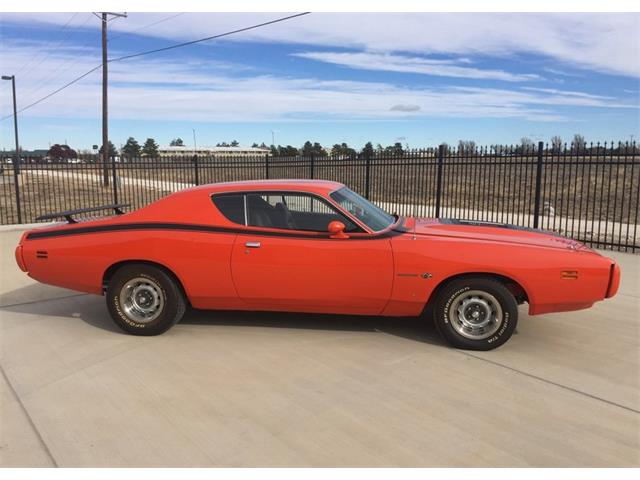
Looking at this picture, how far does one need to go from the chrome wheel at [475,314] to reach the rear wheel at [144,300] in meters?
2.53

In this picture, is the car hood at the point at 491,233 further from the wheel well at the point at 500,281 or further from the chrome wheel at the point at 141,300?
the chrome wheel at the point at 141,300

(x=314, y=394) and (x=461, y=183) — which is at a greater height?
(x=461, y=183)

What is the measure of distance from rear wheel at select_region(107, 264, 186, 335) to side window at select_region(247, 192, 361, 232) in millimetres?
1006

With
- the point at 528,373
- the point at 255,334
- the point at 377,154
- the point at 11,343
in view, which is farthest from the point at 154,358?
the point at 377,154

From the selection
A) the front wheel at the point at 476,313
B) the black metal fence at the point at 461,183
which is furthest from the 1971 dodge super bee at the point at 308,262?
the black metal fence at the point at 461,183

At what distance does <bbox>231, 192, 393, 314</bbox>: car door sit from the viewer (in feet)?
14.8

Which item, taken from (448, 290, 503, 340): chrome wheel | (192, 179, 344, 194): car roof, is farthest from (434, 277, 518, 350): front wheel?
(192, 179, 344, 194): car roof

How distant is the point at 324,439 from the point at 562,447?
1.41 metres

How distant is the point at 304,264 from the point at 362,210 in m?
0.85

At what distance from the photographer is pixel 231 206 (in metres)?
4.84

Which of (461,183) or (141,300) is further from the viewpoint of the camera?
(461,183)

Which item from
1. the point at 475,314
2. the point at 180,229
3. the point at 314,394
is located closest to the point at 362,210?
the point at 475,314

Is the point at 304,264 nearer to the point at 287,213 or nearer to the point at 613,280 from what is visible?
the point at 287,213

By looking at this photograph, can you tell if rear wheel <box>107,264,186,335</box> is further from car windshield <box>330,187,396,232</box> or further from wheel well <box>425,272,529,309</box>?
wheel well <box>425,272,529,309</box>
